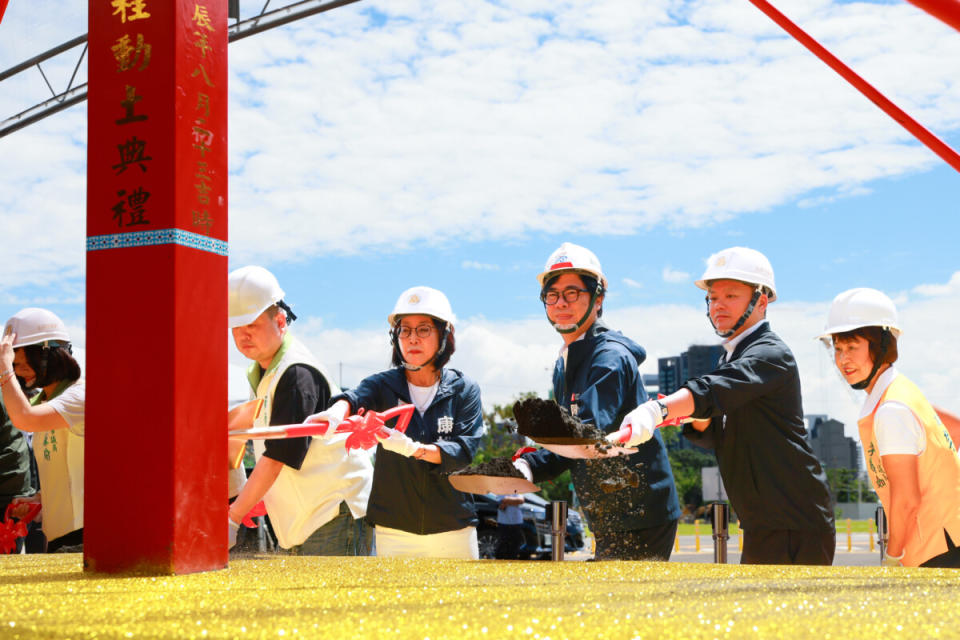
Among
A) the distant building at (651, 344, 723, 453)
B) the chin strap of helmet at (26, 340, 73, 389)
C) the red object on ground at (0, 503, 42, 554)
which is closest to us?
the chin strap of helmet at (26, 340, 73, 389)

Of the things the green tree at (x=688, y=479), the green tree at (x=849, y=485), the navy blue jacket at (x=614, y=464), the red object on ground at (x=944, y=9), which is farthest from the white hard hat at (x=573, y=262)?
the green tree at (x=849, y=485)

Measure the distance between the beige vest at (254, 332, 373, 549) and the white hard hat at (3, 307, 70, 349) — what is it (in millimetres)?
1321

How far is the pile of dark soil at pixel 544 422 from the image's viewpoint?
306cm

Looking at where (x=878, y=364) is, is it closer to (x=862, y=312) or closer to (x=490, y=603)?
(x=862, y=312)

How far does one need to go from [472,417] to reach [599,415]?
113cm

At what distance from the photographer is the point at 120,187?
9.33 ft

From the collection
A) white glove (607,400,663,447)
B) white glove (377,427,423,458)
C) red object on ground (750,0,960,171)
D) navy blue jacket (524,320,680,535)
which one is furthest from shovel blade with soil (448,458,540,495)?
red object on ground (750,0,960,171)

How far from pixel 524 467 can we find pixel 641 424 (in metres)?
0.63

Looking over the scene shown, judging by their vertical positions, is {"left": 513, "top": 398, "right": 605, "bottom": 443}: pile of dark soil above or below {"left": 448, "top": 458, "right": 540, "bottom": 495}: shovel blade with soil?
above

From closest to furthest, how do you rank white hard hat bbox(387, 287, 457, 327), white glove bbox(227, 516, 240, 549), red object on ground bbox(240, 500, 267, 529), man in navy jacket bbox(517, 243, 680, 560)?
man in navy jacket bbox(517, 243, 680, 560) < white glove bbox(227, 516, 240, 549) < red object on ground bbox(240, 500, 267, 529) < white hard hat bbox(387, 287, 457, 327)

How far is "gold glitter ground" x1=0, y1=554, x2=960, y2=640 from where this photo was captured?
5.16 ft

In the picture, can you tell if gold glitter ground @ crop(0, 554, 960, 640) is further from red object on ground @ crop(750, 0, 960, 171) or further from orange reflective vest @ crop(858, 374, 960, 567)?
red object on ground @ crop(750, 0, 960, 171)

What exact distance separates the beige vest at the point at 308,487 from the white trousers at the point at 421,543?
0.15 meters

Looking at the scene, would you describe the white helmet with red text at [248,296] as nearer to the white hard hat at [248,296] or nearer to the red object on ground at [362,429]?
the white hard hat at [248,296]
